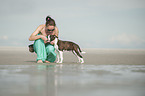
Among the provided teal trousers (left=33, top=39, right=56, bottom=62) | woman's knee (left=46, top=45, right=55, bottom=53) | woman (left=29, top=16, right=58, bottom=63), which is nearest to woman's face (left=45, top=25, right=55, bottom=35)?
woman (left=29, top=16, right=58, bottom=63)

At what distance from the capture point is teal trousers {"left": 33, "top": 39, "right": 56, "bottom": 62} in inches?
379

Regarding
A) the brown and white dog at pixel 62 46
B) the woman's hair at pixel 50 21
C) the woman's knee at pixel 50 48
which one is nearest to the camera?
the brown and white dog at pixel 62 46

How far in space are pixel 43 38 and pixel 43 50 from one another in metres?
0.52

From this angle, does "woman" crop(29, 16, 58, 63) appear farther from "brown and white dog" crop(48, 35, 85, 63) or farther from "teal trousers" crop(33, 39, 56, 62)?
"brown and white dog" crop(48, 35, 85, 63)

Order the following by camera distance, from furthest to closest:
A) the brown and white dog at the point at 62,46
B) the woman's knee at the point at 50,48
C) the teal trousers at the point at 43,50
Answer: the woman's knee at the point at 50,48 < the teal trousers at the point at 43,50 < the brown and white dog at the point at 62,46

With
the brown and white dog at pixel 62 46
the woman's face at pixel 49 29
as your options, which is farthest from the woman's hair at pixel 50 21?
the brown and white dog at pixel 62 46

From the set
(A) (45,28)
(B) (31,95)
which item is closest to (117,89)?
(B) (31,95)

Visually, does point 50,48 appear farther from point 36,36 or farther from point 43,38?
point 36,36

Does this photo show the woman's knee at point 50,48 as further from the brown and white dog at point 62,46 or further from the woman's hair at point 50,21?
the woman's hair at point 50,21

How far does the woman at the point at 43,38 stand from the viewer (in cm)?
944

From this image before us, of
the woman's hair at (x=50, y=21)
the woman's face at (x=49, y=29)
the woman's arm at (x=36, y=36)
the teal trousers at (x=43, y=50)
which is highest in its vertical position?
the woman's hair at (x=50, y=21)

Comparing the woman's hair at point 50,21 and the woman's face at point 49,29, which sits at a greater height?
the woman's hair at point 50,21

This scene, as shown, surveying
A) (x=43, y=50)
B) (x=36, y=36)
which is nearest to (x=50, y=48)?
(x=43, y=50)

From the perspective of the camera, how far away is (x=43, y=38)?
947cm
